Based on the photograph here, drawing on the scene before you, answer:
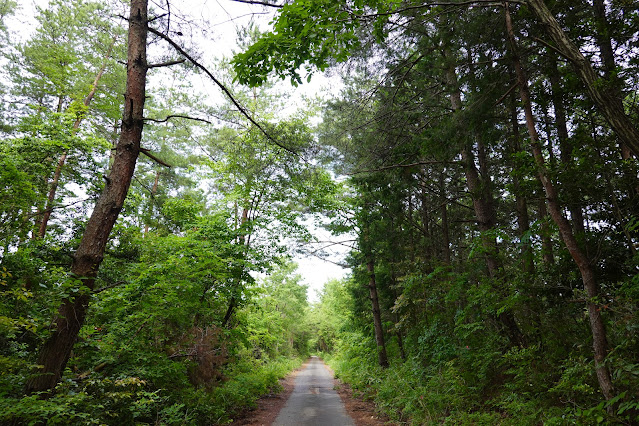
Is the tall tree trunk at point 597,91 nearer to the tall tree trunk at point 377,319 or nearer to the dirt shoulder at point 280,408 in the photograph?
the dirt shoulder at point 280,408

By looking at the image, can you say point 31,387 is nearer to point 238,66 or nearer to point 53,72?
point 238,66

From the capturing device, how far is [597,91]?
2.71m

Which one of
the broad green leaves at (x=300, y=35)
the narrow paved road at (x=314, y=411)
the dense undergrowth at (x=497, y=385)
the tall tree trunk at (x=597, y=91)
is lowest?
the narrow paved road at (x=314, y=411)

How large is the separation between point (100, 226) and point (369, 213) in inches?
396

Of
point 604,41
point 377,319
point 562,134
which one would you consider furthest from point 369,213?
point 604,41

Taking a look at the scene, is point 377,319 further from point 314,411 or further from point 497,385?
point 497,385

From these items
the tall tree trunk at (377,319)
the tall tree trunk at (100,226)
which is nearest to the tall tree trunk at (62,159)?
the tall tree trunk at (100,226)

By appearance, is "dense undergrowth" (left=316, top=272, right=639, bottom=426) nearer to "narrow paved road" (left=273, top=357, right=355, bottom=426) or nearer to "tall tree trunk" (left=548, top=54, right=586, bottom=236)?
"narrow paved road" (left=273, top=357, right=355, bottom=426)

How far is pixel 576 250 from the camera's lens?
3861 mm

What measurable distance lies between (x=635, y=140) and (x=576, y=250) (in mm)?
1749

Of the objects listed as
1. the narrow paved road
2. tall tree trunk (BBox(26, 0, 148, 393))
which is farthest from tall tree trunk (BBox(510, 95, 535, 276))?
the narrow paved road

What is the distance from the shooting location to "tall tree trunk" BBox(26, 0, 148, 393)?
340 centimetres

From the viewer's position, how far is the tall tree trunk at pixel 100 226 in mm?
3396

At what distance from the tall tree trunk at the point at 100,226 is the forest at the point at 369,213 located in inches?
0.8
